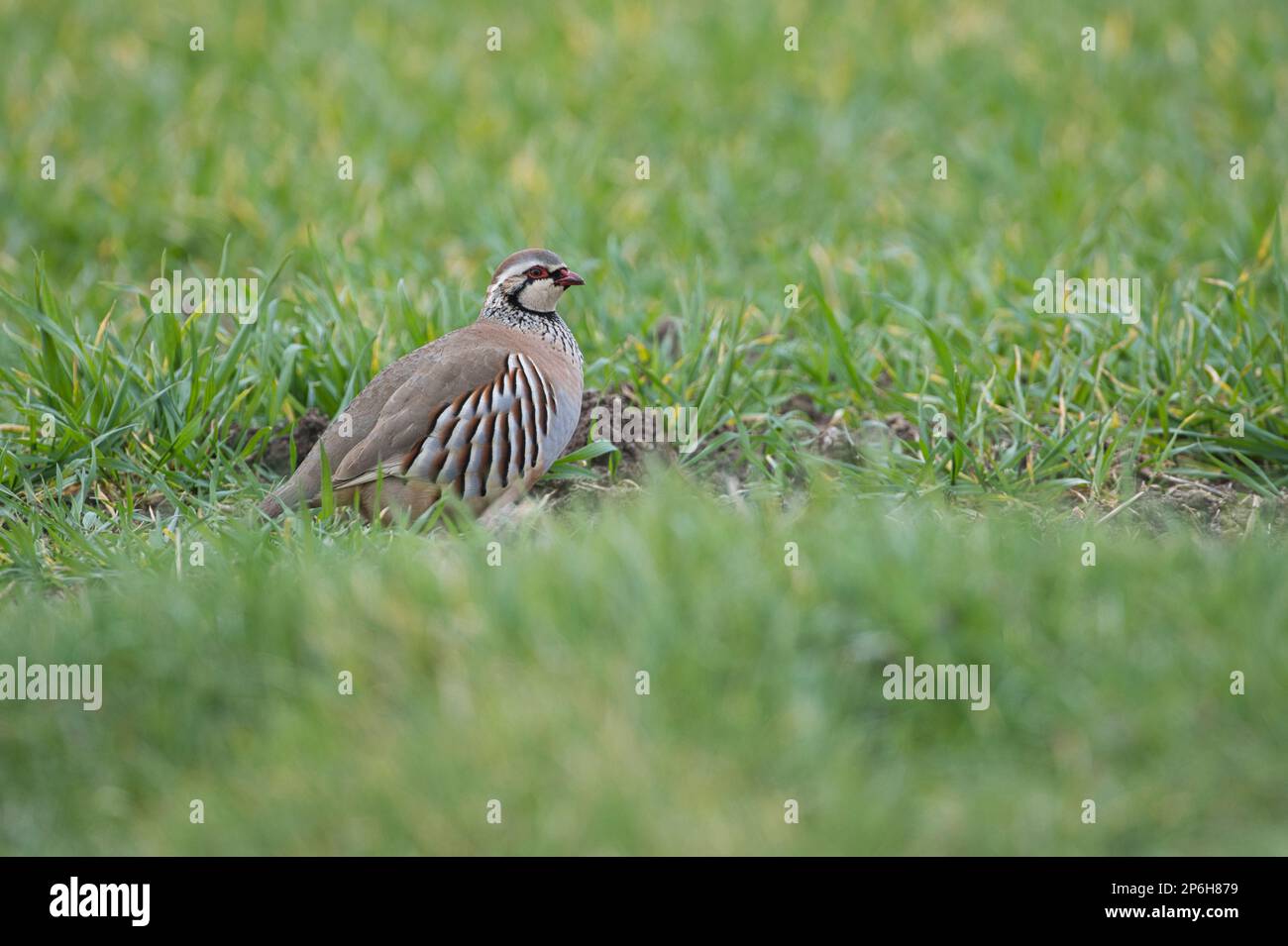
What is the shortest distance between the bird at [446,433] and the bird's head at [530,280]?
0.26 metres

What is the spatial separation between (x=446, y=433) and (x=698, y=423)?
3.23ft

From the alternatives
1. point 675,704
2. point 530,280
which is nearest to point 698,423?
point 530,280

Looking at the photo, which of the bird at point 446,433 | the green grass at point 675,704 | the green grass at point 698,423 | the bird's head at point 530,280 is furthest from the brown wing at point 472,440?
the green grass at point 675,704

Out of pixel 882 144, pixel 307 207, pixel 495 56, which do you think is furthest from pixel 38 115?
pixel 882 144

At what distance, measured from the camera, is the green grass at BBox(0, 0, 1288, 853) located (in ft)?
10.7

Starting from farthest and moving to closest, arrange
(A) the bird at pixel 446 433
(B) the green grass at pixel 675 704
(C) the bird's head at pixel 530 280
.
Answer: (C) the bird's head at pixel 530 280 < (A) the bird at pixel 446 433 < (B) the green grass at pixel 675 704

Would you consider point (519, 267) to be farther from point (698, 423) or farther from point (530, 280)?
point (698, 423)

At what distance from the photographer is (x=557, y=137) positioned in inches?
311

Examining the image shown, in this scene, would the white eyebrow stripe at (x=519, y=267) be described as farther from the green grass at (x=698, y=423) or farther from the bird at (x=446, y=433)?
the green grass at (x=698, y=423)

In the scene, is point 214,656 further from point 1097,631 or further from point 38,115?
point 38,115

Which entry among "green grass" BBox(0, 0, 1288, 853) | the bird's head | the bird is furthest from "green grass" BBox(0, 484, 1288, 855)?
the bird's head

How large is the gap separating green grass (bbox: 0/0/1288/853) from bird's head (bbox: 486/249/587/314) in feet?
1.42

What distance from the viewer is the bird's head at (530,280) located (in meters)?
5.16

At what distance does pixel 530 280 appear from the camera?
16.9ft
